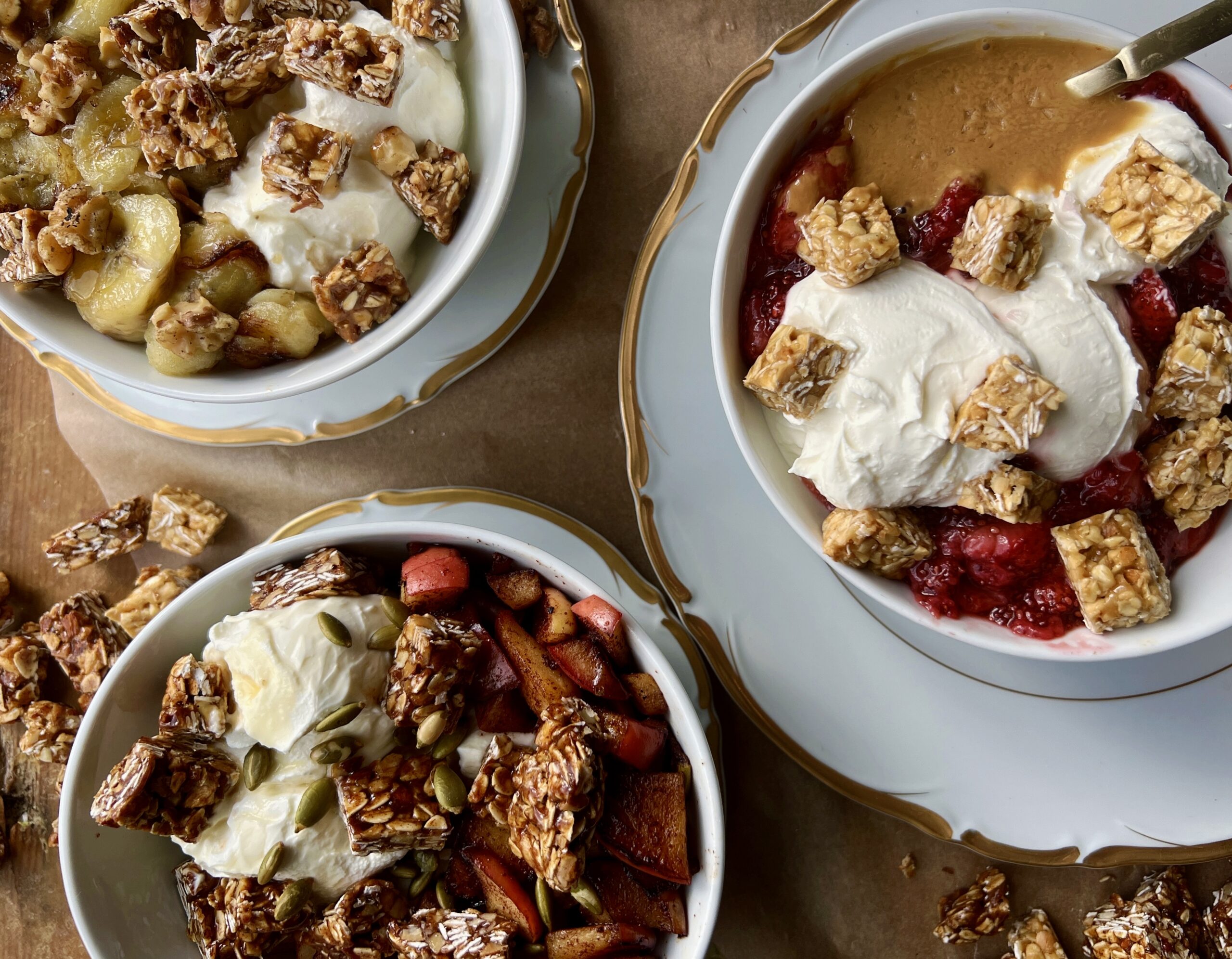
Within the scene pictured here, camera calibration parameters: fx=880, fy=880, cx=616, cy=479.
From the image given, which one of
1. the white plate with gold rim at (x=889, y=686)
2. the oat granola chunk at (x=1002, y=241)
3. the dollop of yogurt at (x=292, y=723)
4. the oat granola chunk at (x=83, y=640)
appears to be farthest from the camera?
the oat granola chunk at (x=83, y=640)

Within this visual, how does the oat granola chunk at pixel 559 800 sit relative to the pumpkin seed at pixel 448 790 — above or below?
above

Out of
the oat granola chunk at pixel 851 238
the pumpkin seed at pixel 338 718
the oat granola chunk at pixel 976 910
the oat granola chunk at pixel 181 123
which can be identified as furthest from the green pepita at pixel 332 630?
the oat granola chunk at pixel 976 910

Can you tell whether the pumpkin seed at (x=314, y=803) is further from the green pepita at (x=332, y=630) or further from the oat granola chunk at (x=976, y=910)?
the oat granola chunk at (x=976, y=910)

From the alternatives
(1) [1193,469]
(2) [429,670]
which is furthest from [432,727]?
(1) [1193,469]

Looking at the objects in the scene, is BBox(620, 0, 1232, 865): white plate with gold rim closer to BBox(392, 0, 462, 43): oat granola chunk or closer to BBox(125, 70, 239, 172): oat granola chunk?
BBox(392, 0, 462, 43): oat granola chunk

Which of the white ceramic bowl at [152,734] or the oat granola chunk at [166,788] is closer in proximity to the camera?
the oat granola chunk at [166,788]

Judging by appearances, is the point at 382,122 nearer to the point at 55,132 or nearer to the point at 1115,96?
the point at 55,132
